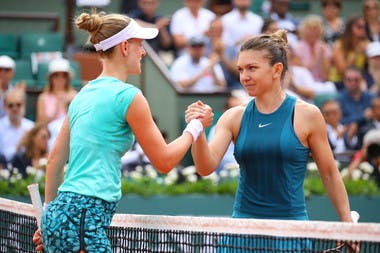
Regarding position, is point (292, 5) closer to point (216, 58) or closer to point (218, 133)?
point (216, 58)

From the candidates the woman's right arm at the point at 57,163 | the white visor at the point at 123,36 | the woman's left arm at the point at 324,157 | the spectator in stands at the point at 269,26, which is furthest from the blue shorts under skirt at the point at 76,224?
the spectator in stands at the point at 269,26

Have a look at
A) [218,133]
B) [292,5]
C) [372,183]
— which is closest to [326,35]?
[292,5]

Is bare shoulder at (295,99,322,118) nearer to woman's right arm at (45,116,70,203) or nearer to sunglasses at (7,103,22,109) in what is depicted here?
woman's right arm at (45,116,70,203)

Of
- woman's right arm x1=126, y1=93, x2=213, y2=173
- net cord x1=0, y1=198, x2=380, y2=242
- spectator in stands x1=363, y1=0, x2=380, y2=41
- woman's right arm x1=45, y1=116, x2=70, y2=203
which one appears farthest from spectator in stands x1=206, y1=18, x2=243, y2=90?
woman's right arm x1=126, y1=93, x2=213, y2=173

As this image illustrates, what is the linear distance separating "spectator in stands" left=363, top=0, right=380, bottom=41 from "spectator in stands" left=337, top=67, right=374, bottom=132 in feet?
5.66

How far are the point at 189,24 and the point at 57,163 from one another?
9.94 m

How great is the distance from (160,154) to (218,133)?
2.99 ft

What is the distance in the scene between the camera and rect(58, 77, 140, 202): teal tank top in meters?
4.71

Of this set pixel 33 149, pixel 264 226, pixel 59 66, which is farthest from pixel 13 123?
pixel 264 226

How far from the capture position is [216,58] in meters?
14.0

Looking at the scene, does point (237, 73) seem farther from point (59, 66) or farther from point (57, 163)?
point (57, 163)

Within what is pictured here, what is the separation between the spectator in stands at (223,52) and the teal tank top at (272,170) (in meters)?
8.55

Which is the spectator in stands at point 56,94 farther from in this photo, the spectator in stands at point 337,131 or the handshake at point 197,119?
the handshake at point 197,119

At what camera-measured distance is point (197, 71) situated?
14.1 meters
